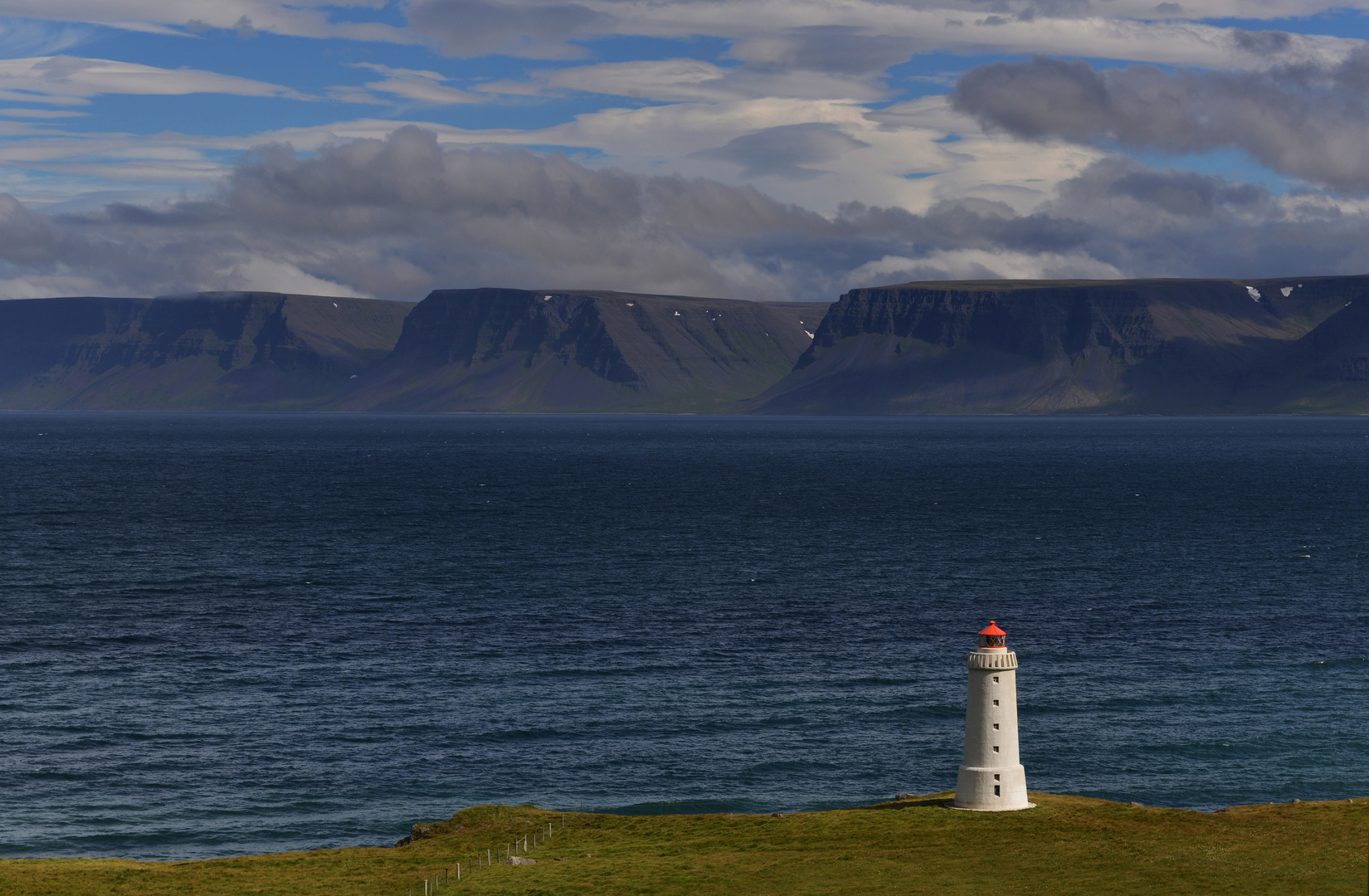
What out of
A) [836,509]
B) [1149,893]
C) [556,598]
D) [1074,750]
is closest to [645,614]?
[556,598]

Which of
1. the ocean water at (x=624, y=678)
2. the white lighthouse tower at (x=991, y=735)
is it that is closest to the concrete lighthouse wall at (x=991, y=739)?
the white lighthouse tower at (x=991, y=735)

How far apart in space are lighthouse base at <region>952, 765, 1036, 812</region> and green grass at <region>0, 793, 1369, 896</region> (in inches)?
21.0

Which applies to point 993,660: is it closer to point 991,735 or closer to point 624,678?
point 991,735

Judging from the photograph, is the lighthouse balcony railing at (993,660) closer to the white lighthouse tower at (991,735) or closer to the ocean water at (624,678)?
the white lighthouse tower at (991,735)

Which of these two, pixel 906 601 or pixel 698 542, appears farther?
pixel 698 542

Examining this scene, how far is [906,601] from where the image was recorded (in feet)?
354

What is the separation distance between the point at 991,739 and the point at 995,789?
253 centimetres

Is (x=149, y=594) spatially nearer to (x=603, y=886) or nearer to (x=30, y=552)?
(x=30, y=552)

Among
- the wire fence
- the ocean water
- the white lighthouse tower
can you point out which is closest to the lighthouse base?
the white lighthouse tower

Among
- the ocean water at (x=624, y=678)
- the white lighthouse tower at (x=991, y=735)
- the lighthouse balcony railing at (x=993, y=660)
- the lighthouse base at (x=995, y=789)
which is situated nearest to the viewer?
the lighthouse balcony railing at (x=993, y=660)

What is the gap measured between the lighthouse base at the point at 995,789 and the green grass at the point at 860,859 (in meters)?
0.53

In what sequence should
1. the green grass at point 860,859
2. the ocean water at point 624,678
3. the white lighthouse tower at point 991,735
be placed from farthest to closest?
the ocean water at point 624,678 < the white lighthouse tower at point 991,735 < the green grass at point 860,859

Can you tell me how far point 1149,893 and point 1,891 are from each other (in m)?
38.5

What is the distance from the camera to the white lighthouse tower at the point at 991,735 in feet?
157
